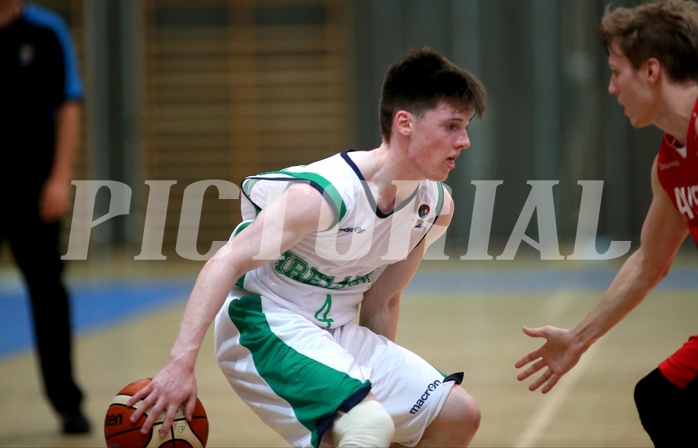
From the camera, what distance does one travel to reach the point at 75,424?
4660 millimetres

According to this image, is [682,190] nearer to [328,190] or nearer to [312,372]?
[328,190]

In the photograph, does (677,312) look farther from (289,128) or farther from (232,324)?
(289,128)

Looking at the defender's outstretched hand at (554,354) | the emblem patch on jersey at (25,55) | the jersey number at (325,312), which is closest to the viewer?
the jersey number at (325,312)

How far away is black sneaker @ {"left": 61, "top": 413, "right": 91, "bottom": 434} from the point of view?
4.66 meters

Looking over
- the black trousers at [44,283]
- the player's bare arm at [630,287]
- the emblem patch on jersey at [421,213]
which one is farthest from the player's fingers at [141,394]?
the black trousers at [44,283]

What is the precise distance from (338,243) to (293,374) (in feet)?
1.52

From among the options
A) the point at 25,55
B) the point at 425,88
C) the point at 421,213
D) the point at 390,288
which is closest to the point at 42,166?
the point at 25,55

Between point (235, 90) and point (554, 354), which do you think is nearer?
point (554, 354)

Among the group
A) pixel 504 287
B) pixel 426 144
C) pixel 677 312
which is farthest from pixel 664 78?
pixel 504 287

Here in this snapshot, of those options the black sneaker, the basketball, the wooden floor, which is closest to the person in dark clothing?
the black sneaker

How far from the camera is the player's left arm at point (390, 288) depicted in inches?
136

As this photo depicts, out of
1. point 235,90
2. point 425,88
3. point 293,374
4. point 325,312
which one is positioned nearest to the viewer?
point 293,374

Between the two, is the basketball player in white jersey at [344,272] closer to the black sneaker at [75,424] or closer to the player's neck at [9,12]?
the black sneaker at [75,424]

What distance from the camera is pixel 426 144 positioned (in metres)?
3.10
